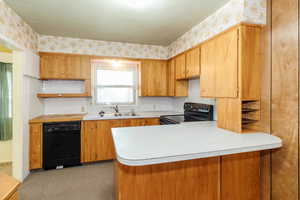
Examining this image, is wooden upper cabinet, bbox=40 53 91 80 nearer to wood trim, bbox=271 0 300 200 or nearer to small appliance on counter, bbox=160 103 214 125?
small appliance on counter, bbox=160 103 214 125

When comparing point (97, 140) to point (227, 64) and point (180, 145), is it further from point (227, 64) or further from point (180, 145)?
point (227, 64)

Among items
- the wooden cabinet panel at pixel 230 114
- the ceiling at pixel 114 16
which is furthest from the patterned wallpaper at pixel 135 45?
the wooden cabinet panel at pixel 230 114

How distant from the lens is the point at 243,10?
174 centimetres

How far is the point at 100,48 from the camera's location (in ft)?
Answer: 11.4


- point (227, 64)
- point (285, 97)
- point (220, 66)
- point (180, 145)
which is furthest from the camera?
point (220, 66)

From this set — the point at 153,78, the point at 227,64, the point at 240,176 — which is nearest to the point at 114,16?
the point at 153,78

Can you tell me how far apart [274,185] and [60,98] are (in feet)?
12.8

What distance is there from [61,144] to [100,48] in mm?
2147

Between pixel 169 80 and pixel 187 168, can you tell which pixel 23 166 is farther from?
pixel 169 80

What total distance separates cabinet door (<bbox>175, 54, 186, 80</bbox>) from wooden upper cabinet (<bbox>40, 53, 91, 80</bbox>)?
1.90m

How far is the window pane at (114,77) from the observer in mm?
3724

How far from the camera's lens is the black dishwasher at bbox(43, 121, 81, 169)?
277cm

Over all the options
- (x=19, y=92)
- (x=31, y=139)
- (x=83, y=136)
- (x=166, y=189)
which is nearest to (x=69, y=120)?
(x=83, y=136)

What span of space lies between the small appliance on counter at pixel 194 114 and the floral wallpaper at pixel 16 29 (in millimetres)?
2699
